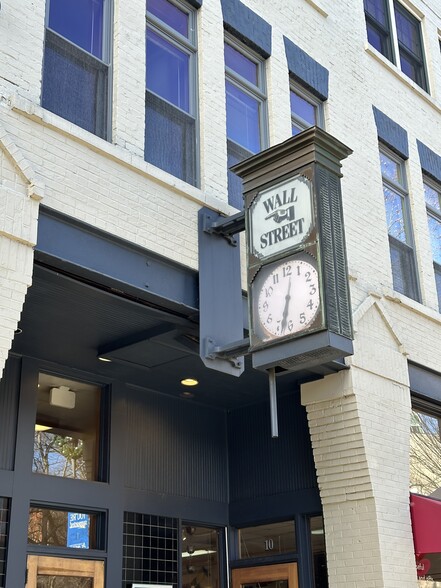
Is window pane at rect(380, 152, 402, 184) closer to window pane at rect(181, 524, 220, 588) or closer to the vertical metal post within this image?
window pane at rect(181, 524, 220, 588)

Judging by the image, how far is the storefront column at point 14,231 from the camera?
6.25 m

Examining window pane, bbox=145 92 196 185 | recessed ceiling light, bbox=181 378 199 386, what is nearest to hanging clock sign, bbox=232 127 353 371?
window pane, bbox=145 92 196 185

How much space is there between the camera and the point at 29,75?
717 centimetres

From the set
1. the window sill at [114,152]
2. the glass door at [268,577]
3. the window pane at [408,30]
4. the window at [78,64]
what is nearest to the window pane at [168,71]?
the window at [78,64]

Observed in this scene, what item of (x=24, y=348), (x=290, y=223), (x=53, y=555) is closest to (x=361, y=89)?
(x=290, y=223)

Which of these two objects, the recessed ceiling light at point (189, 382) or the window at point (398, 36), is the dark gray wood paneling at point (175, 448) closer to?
the recessed ceiling light at point (189, 382)

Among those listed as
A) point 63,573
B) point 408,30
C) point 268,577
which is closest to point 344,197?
point 268,577

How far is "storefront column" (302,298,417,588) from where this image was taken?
8.88 metres

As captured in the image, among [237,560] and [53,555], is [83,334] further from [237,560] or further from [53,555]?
[237,560]

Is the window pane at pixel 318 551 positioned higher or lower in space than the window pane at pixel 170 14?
lower

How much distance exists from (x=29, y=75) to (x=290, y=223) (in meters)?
2.60

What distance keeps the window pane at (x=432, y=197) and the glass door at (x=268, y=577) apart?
6085mm

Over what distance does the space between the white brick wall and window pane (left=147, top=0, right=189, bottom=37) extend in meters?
0.22

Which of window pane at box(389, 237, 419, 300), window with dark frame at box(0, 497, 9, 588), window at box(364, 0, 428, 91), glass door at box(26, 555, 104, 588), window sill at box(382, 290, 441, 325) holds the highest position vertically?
window at box(364, 0, 428, 91)
